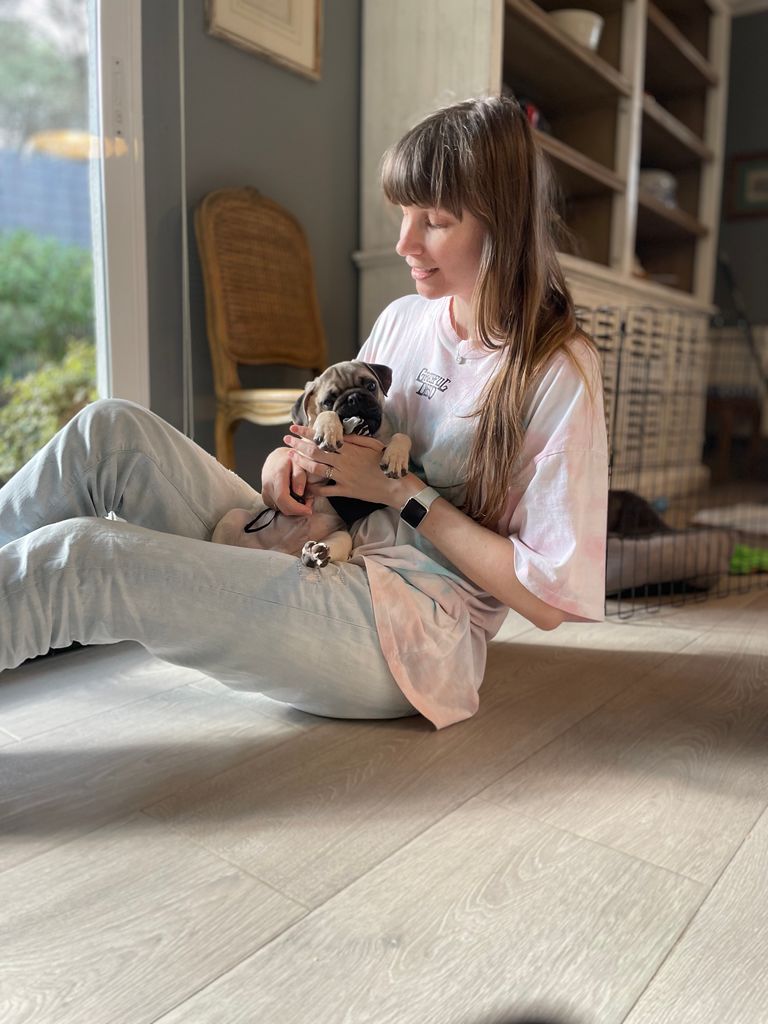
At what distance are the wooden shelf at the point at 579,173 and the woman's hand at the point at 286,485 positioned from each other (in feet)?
6.18

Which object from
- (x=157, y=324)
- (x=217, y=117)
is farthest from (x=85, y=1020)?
(x=217, y=117)

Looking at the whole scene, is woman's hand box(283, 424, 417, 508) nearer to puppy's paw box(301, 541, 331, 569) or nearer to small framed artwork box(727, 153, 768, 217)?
puppy's paw box(301, 541, 331, 569)

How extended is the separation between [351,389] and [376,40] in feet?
5.73

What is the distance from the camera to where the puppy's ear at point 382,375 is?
1279 millimetres

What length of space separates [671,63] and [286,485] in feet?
12.8

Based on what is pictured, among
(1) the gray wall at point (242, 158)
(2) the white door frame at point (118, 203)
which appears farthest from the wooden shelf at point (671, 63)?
(2) the white door frame at point (118, 203)

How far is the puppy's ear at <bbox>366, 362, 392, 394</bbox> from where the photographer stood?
128 centimetres

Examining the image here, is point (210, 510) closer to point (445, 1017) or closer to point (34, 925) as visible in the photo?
point (34, 925)

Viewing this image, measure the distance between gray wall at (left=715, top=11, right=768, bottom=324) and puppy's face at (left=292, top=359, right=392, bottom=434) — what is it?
418cm

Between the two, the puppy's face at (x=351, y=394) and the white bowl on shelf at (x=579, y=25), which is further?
the white bowl on shelf at (x=579, y=25)

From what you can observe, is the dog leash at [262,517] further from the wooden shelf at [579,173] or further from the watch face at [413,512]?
the wooden shelf at [579,173]

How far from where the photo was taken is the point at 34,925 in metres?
0.80

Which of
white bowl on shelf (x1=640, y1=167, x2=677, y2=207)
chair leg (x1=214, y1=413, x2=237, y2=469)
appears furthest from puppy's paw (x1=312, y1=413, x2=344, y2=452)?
white bowl on shelf (x1=640, y1=167, x2=677, y2=207)

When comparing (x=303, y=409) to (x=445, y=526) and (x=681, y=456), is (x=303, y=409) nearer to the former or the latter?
(x=445, y=526)
